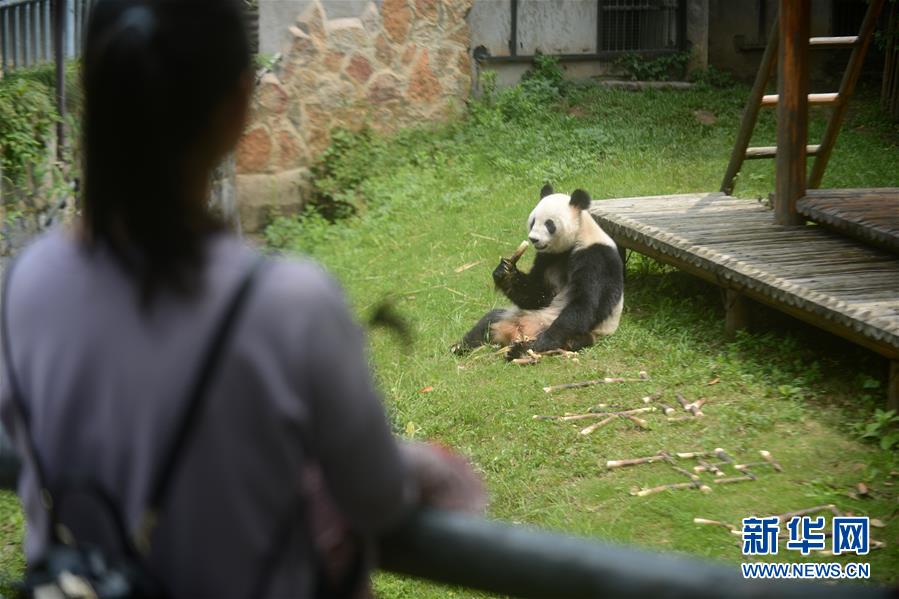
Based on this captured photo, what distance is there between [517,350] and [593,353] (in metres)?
0.43

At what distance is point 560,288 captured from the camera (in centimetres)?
631

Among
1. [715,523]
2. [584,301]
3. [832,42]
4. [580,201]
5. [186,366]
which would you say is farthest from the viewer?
[832,42]

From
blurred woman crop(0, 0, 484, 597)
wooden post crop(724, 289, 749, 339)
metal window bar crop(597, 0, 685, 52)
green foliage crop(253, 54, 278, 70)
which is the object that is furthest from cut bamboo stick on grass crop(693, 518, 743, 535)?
metal window bar crop(597, 0, 685, 52)

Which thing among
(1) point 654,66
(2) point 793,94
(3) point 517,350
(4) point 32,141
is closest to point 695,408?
(3) point 517,350

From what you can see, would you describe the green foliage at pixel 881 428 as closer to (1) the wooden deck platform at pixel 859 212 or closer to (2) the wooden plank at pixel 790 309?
(2) the wooden plank at pixel 790 309

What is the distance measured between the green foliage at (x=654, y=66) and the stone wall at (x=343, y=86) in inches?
86.9

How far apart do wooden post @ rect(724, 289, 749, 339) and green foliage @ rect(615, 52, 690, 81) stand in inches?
251

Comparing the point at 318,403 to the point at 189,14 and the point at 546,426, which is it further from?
the point at 546,426

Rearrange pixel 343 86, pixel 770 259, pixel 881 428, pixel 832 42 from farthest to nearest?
pixel 343 86, pixel 832 42, pixel 770 259, pixel 881 428

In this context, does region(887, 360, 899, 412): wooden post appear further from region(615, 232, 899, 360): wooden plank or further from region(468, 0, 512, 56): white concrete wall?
region(468, 0, 512, 56): white concrete wall

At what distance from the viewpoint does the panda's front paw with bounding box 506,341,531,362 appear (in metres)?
5.81

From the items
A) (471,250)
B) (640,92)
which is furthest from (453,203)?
(640,92)

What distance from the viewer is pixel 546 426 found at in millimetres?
4809

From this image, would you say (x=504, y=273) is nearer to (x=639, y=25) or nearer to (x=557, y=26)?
(x=557, y=26)
